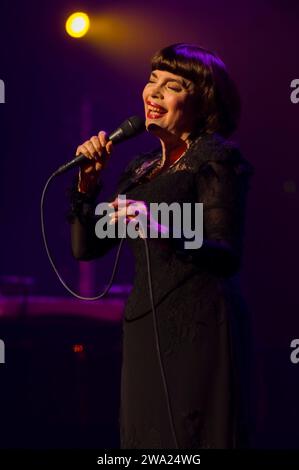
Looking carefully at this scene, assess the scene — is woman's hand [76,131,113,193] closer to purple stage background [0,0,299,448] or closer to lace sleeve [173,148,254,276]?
lace sleeve [173,148,254,276]

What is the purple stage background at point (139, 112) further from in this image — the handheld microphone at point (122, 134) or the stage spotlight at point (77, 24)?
the handheld microphone at point (122, 134)

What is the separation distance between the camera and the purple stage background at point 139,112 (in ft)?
12.8

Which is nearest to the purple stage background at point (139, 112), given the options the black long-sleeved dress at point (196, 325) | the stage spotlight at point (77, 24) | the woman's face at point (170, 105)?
the stage spotlight at point (77, 24)

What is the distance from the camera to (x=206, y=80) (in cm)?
154

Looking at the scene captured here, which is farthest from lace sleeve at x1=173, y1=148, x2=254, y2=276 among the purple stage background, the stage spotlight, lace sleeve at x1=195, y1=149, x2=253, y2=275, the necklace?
the stage spotlight

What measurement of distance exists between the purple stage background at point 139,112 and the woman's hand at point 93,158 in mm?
1631

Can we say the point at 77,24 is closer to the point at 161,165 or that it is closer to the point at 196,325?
the point at 161,165

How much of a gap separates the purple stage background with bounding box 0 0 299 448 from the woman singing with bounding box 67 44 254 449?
155 centimetres

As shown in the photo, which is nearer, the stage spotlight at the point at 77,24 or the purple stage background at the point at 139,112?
the purple stage background at the point at 139,112

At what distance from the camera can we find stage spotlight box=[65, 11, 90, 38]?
14.1 ft

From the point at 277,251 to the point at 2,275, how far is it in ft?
7.81

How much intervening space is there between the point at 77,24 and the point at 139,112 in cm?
82

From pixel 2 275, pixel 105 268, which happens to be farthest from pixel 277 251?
pixel 2 275
